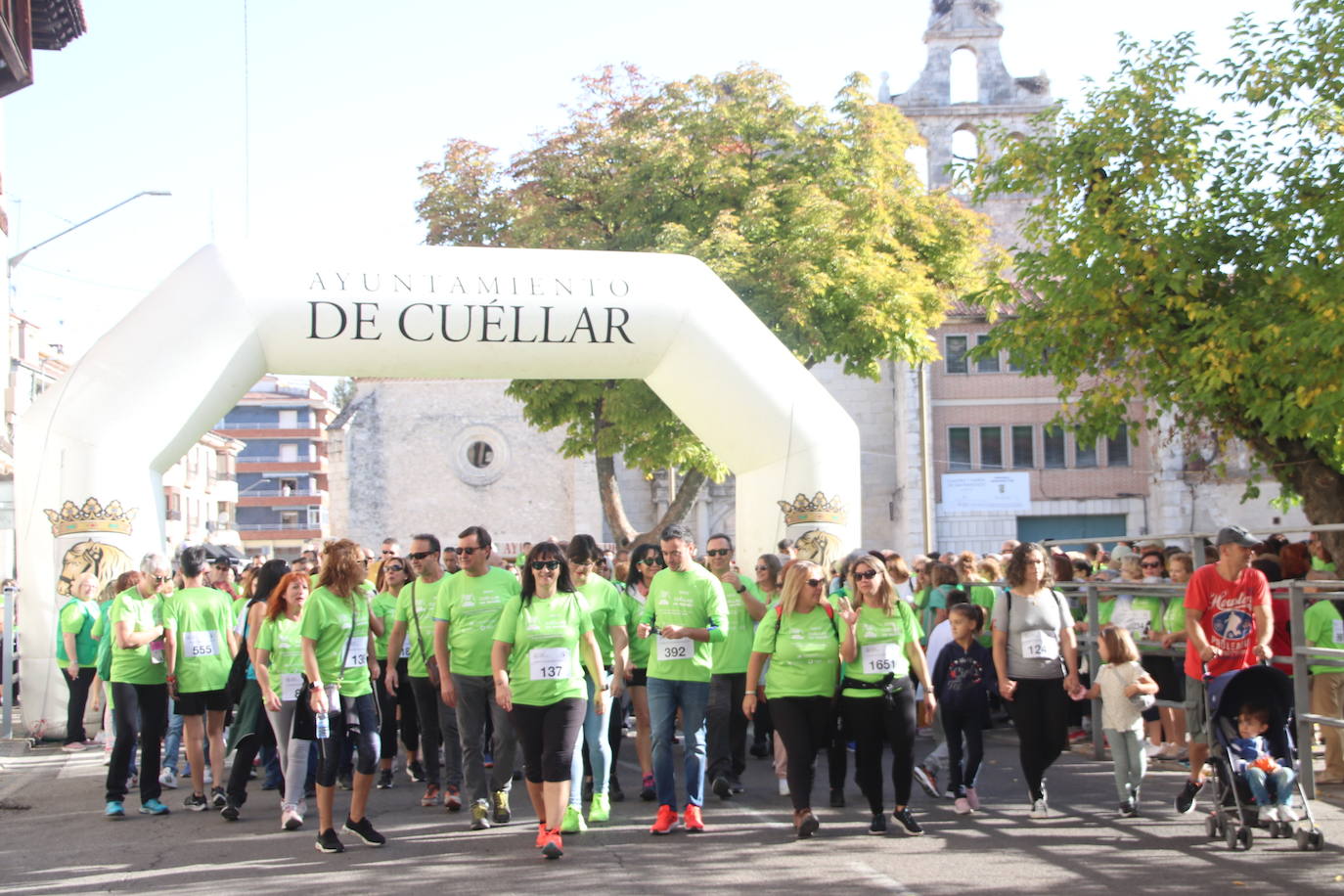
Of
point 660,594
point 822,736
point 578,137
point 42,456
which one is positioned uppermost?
point 578,137

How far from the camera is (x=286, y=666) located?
878 cm

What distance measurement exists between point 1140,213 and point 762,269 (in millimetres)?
7409

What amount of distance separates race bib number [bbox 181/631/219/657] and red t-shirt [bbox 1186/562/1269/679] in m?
5.99

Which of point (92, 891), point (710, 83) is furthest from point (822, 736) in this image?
point (710, 83)

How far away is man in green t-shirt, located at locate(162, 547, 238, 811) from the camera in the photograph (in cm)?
1004

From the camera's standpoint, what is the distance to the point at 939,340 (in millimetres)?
39688

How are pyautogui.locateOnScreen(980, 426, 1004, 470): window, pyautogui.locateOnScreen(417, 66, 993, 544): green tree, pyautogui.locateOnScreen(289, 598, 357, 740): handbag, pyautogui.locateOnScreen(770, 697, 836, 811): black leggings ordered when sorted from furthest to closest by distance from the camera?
pyautogui.locateOnScreen(980, 426, 1004, 470): window
pyautogui.locateOnScreen(417, 66, 993, 544): green tree
pyautogui.locateOnScreen(770, 697, 836, 811): black leggings
pyautogui.locateOnScreen(289, 598, 357, 740): handbag

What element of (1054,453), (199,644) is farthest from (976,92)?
(199,644)

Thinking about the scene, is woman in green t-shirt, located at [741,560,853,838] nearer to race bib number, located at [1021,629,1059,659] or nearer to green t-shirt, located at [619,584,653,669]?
race bib number, located at [1021,629,1059,659]

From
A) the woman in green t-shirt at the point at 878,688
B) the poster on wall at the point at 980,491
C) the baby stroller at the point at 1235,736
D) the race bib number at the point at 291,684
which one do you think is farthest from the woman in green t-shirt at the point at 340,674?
the poster on wall at the point at 980,491

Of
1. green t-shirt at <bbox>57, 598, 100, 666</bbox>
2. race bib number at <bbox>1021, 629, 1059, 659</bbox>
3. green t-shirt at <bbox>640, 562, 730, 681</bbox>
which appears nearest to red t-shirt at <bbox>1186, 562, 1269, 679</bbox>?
race bib number at <bbox>1021, 629, 1059, 659</bbox>

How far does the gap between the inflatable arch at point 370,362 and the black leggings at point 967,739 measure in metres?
5.42

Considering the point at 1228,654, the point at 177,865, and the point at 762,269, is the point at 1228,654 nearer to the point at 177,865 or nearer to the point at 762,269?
the point at 177,865

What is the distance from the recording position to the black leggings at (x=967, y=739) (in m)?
9.59
